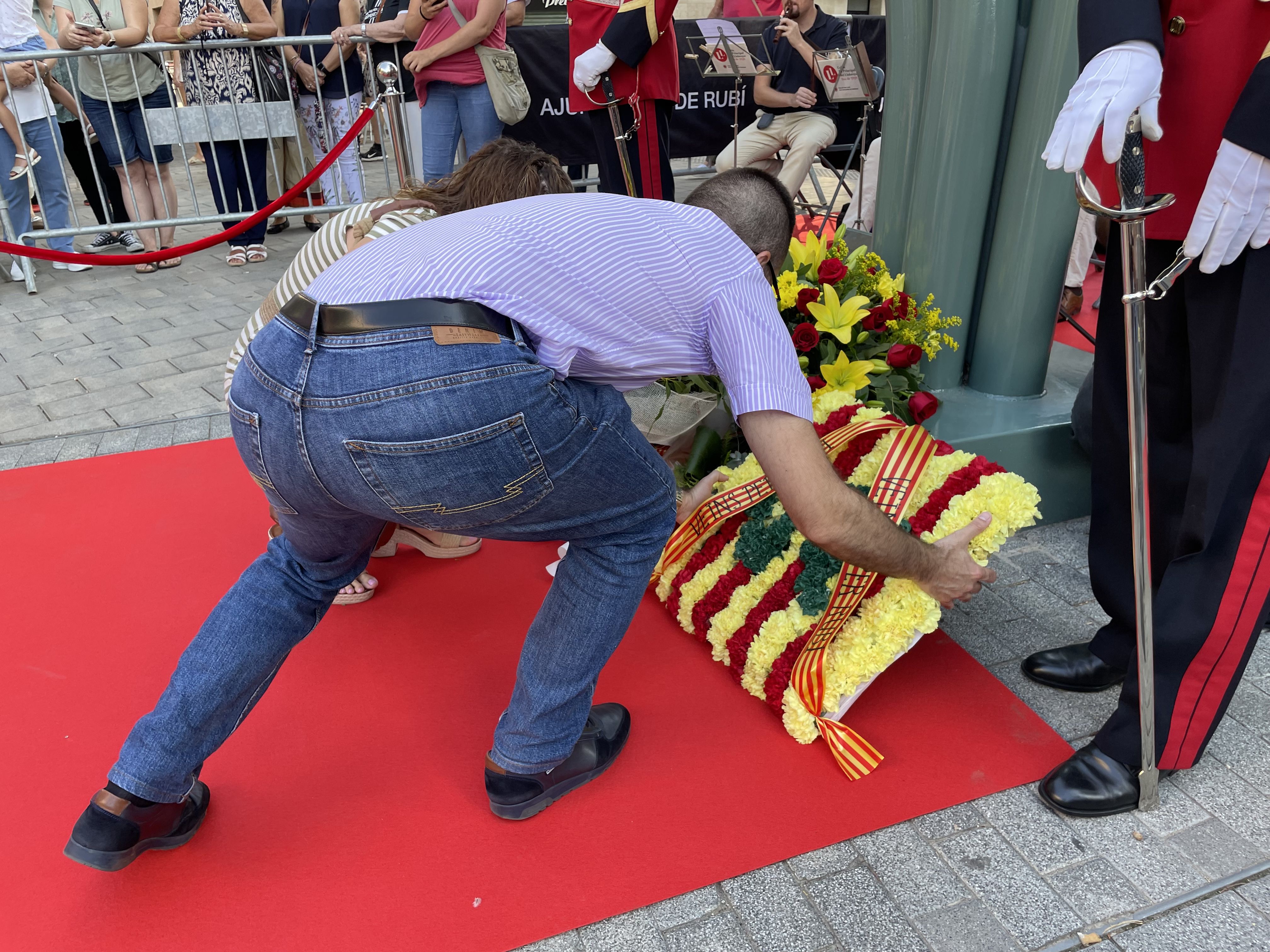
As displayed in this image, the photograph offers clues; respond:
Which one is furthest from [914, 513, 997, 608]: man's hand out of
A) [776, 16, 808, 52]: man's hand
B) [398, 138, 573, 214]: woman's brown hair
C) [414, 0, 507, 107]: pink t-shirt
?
[776, 16, 808, 52]: man's hand

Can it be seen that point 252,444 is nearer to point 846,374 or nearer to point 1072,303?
point 846,374

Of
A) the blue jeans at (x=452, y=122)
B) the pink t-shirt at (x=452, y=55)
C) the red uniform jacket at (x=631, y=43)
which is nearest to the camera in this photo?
the red uniform jacket at (x=631, y=43)

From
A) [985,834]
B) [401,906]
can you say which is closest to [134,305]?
[401,906]

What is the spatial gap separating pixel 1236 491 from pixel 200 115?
6.18 metres

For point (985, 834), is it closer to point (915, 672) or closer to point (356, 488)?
point (915, 672)

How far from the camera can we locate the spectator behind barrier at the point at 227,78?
573cm

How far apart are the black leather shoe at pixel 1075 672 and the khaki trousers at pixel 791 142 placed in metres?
4.61

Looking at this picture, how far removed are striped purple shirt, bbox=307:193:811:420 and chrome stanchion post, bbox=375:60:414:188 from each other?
3021mm

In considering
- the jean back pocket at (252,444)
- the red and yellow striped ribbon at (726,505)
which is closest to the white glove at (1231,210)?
the red and yellow striped ribbon at (726,505)

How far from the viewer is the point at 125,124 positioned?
598 cm

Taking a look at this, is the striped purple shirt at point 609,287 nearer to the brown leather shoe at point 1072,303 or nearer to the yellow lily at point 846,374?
the yellow lily at point 846,374

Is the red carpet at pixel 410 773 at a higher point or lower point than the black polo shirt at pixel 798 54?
lower

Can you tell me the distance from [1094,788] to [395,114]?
14.7 feet

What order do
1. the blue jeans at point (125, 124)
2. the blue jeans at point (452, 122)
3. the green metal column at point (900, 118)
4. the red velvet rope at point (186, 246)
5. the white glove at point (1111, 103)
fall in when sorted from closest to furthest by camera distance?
1. the white glove at point (1111, 103)
2. the green metal column at point (900, 118)
3. the red velvet rope at point (186, 246)
4. the blue jeans at point (452, 122)
5. the blue jeans at point (125, 124)
